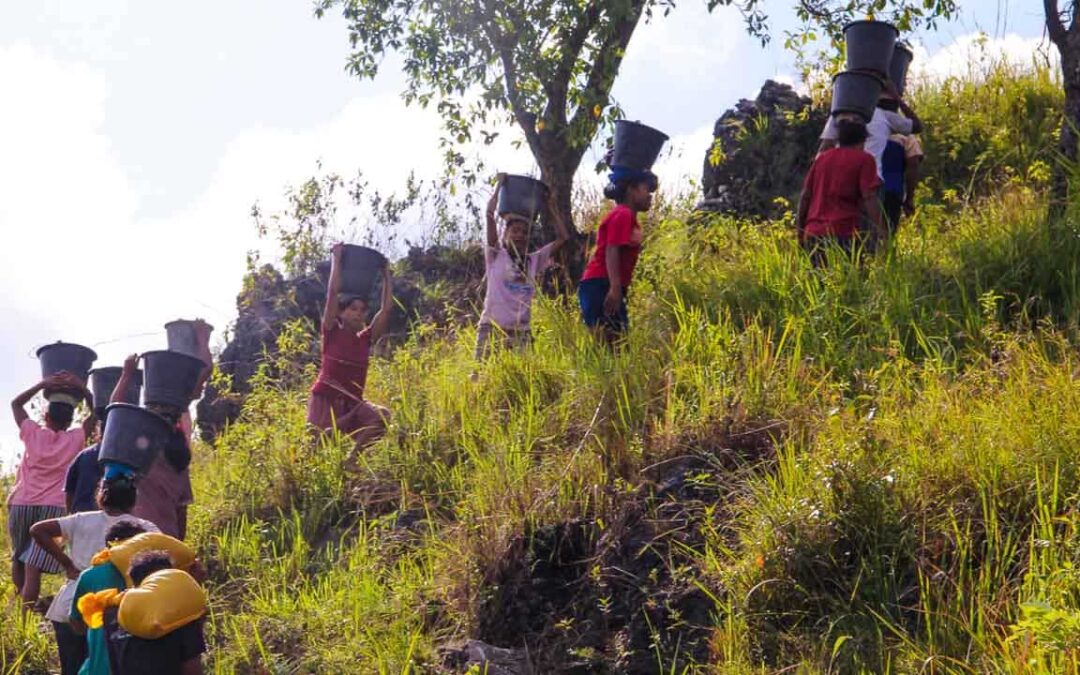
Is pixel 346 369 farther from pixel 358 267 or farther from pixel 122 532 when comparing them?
pixel 122 532

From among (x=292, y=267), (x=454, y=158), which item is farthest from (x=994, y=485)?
(x=292, y=267)

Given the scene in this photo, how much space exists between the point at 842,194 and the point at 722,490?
2.71m

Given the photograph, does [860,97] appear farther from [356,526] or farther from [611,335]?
[356,526]

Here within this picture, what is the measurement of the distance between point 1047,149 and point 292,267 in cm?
733

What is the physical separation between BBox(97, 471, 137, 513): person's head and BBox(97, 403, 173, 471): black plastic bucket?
16 centimetres

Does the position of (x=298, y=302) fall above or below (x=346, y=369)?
above

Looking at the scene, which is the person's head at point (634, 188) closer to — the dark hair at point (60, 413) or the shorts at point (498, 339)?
the shorts at point (498, 339)

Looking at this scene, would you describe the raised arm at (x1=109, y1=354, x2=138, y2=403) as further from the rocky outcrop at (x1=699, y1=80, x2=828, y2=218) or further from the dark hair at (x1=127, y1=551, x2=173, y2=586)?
the rocky outcrop at (x1=699, y1=80, x2=828, y2=218)

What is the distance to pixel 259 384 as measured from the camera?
10977mm

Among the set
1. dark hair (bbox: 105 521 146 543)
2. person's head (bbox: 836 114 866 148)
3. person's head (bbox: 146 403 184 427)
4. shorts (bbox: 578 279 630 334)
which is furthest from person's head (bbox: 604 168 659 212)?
dark hair (bbox: 105 521 146 543)

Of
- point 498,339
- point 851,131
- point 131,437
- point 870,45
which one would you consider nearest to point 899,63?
point 870,45

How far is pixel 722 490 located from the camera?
6.62 metres

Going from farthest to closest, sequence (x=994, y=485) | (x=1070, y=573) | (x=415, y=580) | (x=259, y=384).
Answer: (x=259, y=384) → (x=415, y=580) → (x=994, y=485) → (x=1070, y=573)

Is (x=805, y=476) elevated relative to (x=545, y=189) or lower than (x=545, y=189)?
lower
